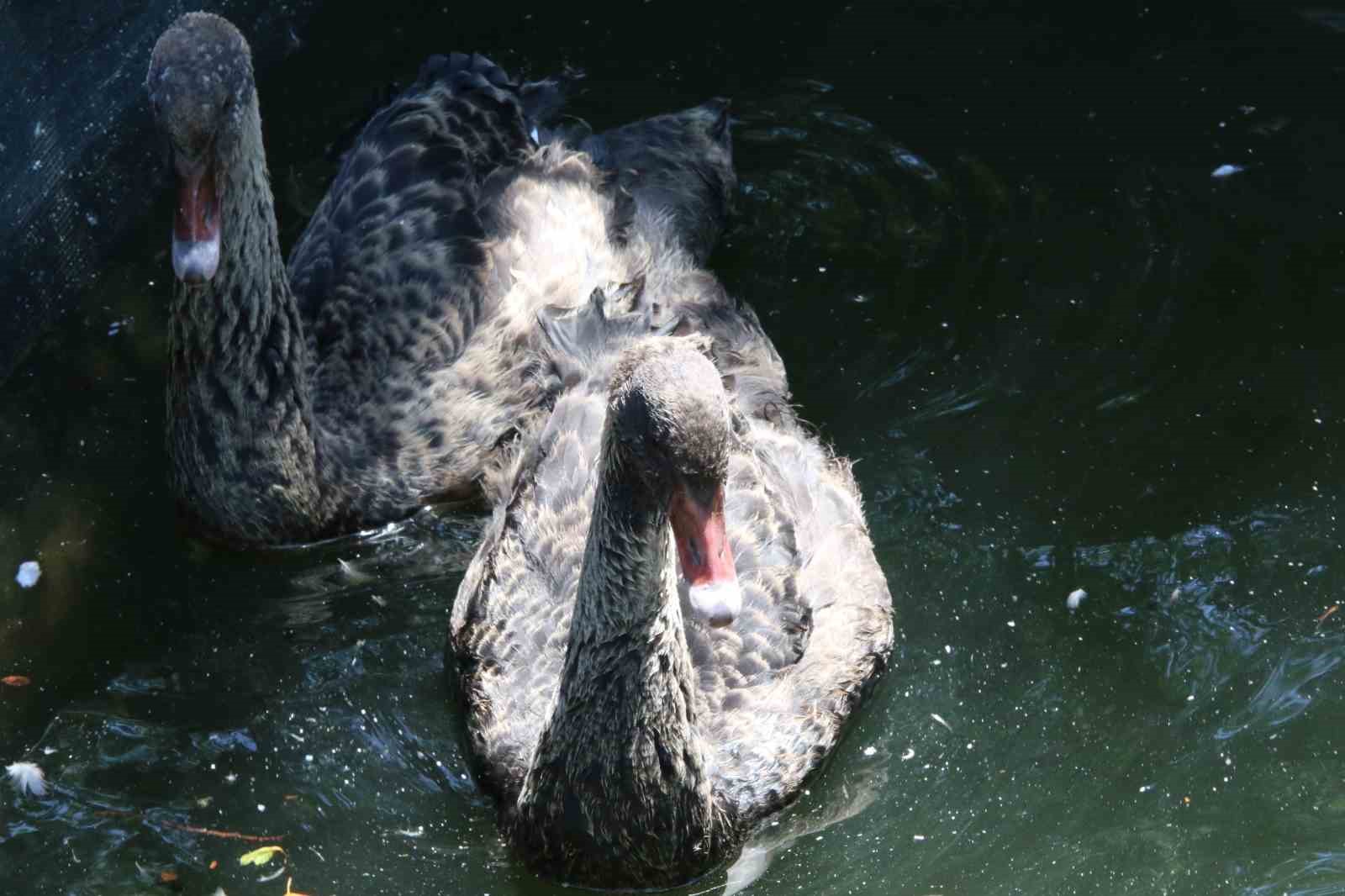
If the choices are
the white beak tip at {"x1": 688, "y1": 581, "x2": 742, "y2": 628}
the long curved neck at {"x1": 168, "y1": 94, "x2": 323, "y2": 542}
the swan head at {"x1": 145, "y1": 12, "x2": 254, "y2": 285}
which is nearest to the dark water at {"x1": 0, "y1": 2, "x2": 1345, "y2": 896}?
the long curved neck at {"x1": 168, "y1": 94, "x2": 323, "y2": 542}

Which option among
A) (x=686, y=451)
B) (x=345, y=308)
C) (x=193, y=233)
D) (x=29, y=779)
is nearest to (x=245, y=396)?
(x=345, y=308)

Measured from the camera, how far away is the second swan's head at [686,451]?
15.4 feet

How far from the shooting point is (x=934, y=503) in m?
6.68

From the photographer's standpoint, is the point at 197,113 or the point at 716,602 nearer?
the point at 716,602

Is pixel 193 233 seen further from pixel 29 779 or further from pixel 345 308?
pixel 29 779

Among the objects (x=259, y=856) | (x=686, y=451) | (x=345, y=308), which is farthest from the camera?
(x=345, y=308)

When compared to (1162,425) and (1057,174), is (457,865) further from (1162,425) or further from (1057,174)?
(1057,174)

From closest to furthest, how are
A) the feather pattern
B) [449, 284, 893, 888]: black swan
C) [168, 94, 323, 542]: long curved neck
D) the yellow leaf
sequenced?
[449, 284, 893, 888]: black swan, the feather pattern, the yellow leaf, [168, 94, 323, 542]: long curved neck

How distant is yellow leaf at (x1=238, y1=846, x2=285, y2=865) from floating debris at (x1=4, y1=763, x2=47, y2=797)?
2.29ft

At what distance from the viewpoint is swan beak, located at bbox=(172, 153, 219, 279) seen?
5.80 metres

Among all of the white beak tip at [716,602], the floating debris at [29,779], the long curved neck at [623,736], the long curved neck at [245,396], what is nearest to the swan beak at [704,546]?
the white beak tip at [716,602]

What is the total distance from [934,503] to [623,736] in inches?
74.4

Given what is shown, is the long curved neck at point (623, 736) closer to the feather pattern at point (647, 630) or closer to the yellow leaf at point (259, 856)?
the feather pattern at point (647, 630)

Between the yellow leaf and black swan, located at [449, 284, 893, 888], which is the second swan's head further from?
the yellow leaf
